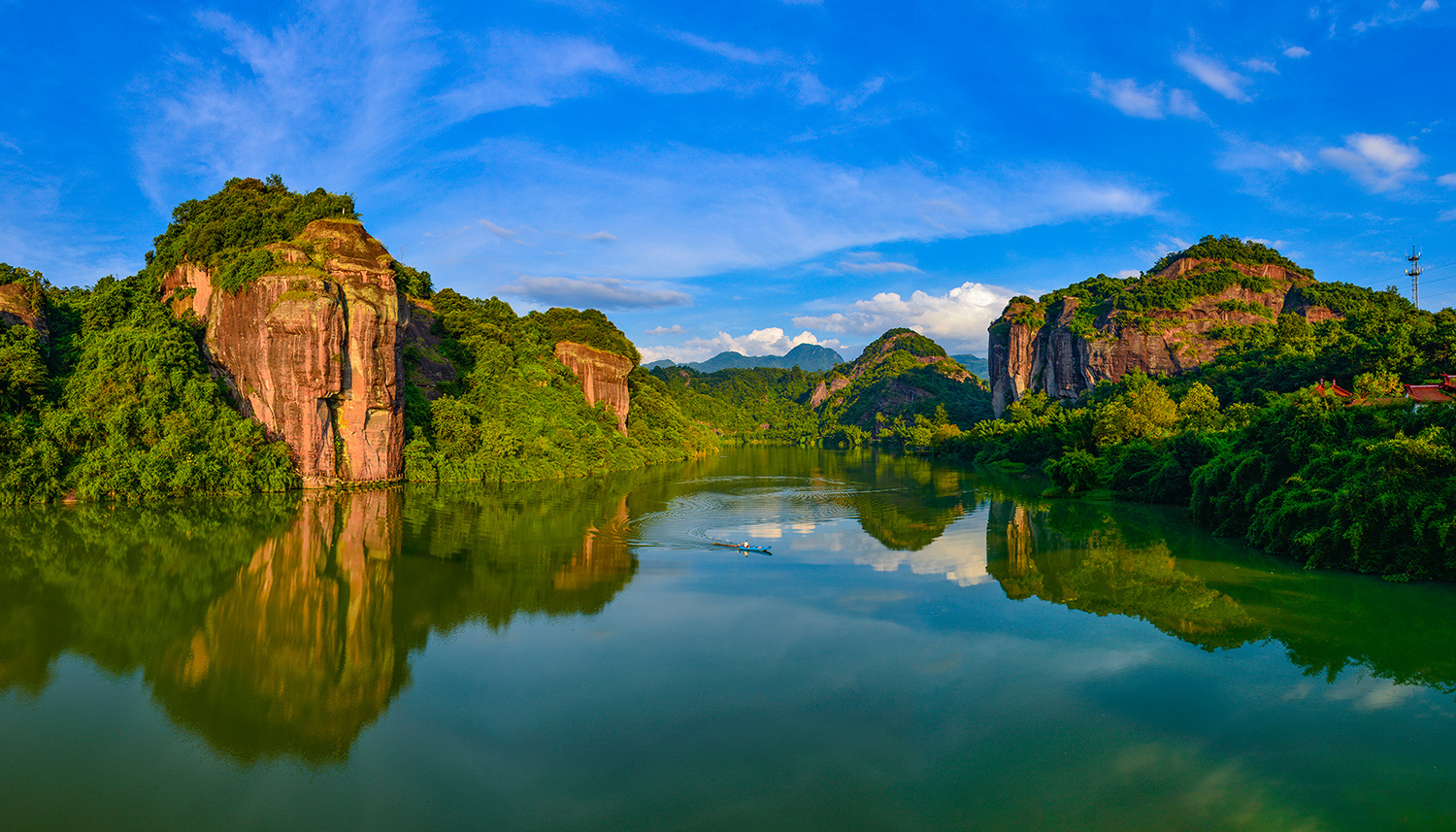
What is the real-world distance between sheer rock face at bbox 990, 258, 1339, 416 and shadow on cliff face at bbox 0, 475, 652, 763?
6118 cm

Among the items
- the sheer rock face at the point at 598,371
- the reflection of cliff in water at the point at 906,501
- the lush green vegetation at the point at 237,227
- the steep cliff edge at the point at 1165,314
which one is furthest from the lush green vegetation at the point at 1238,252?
the lush green vegetation at the point at 237,227

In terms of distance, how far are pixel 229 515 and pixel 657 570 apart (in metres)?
16.4

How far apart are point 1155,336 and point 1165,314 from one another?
3936mm

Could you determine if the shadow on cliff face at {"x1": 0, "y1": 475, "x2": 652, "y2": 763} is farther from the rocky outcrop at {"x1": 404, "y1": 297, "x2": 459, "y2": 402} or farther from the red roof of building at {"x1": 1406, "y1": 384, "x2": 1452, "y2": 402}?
the red roof of building at {"x1": 1406, "y1": 384, "x2": 1452, "y2": 402}

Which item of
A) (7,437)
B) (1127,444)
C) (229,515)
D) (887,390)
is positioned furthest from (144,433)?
(887,390)

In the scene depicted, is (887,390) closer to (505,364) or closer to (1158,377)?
(1158,377)

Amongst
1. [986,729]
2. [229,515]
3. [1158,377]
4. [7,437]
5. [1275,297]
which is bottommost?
[986,729]

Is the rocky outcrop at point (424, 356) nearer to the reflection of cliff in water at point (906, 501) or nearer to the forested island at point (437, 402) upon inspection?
the forested island at point (437, 402)

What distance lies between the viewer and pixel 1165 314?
7144 centimetres

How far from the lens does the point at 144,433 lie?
28.8m

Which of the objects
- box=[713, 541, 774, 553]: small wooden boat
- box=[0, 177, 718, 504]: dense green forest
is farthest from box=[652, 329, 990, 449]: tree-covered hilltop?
box=[713, 541, 774, 553]: small wooden boat

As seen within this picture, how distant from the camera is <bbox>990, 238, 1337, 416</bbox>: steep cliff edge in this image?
6925 cm

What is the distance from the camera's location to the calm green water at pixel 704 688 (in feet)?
26.0

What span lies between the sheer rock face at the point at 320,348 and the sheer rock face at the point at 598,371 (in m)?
23.7
